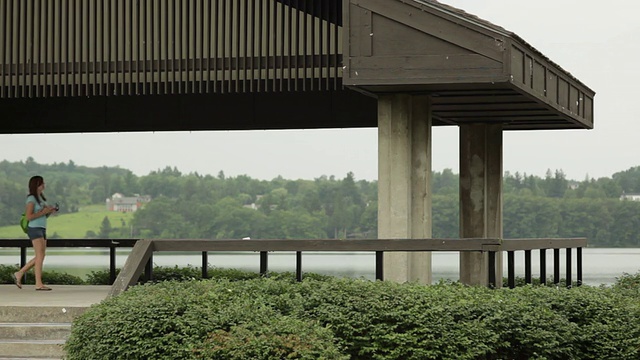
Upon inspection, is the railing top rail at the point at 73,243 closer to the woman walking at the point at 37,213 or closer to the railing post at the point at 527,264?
the woman walking at the point at 37,213

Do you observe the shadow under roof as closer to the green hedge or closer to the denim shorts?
the green hedge

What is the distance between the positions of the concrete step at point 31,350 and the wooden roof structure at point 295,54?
18.4 ft

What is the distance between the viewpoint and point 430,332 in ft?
40.6

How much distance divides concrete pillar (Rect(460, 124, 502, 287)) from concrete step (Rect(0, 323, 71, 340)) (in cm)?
1033

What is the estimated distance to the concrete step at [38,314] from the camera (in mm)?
14930

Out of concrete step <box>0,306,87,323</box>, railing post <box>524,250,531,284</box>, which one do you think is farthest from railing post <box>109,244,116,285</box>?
railing post <box>524,250,531,284</box>

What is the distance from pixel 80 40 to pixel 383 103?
5.27 m

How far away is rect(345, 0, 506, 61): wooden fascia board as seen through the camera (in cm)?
1625

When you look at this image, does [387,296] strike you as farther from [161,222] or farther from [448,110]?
[161,222]

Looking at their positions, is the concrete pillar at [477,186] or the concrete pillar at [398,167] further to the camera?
the concrete pillar at [477,186]

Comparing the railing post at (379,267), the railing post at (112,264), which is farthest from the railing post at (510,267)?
the railing post at (112,264)

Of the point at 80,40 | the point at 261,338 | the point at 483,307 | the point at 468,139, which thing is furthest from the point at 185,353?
the point at 468,139

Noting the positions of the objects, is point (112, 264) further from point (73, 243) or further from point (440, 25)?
point (440, 25)

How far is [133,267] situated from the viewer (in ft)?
48.9
